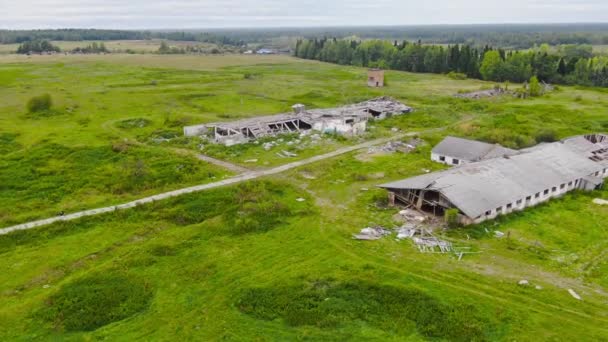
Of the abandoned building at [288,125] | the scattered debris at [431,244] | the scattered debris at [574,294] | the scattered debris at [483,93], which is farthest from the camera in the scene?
the scattered debris at [483,93]

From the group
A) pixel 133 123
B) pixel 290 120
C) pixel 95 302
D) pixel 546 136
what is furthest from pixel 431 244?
pixel 133 123

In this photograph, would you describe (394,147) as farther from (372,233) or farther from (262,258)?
(262,258)

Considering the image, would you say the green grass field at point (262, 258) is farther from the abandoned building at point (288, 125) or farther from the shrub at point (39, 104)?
the shrub at point (39, 104)

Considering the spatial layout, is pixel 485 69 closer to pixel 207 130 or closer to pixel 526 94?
pixel 526 94

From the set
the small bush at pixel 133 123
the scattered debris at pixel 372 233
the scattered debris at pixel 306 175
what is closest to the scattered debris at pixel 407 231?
the scattered debris at pixel 372 233

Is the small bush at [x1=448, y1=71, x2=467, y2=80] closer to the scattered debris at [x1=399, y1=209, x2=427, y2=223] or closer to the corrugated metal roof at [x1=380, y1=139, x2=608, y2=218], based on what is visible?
the corrugated metal roof at [x1=380, y1=139, x2=608, y2=218]

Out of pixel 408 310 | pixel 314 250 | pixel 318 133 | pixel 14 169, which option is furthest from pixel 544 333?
pixel 14 169

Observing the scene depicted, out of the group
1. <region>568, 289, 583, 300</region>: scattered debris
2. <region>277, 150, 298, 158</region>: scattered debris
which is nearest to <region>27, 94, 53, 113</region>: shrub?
<region>277, 150, 298, 158</region>: scattered debris
